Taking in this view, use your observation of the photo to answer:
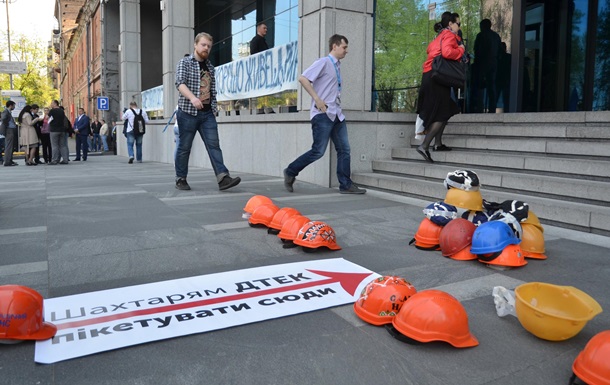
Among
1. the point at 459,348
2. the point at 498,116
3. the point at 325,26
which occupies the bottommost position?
the point at 459,348

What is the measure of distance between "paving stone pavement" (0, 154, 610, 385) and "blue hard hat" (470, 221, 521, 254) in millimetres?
176

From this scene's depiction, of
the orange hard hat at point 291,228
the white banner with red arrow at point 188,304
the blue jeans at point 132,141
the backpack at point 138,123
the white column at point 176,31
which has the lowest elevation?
the white banner with red arrow at point 188,304

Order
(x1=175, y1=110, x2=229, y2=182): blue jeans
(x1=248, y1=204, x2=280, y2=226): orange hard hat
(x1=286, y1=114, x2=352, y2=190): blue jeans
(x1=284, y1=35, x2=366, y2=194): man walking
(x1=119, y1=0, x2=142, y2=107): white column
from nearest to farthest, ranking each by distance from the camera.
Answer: (x1=248, y1=204, x2=280, y2=226): orange hard hat < (x1=284, y1=35, x2=366, y2=194): man walking < (x1=286, y1=114, x2=352, y2=190): blue jeans < (x1=175, y1=110, x2=229, y2=182): blue jeans < (x1=119, y1=0, x2=142, y2=107): white column

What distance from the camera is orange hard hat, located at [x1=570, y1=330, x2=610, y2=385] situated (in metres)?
2.21

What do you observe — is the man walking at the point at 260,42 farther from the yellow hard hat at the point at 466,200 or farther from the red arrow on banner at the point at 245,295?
the red arrow on banner at the point at 245,295

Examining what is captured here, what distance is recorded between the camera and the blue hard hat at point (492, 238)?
4.11m

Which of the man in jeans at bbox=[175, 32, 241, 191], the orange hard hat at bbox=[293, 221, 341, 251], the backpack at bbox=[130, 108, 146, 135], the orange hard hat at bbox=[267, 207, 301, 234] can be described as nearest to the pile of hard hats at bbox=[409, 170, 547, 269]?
the orange hard hat at bbox=[293, 221, 341, 251]

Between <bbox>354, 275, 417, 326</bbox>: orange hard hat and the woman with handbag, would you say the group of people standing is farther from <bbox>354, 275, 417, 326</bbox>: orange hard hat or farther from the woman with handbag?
<bbox>354, 275, 417, 326</bbox>: orange hard hat

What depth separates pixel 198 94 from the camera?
798cm

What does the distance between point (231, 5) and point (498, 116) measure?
1413 cm

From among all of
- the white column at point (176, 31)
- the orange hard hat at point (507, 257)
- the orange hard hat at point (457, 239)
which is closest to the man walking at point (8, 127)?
the white column at point (176, 31)

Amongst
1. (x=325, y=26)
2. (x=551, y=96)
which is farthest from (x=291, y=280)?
(x=551, y=96)

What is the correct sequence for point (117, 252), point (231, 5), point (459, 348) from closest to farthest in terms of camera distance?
point (459, 348), point (117, 252), point (231, 5)

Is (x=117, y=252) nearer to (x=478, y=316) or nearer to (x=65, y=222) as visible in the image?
(x=65, y=222)
